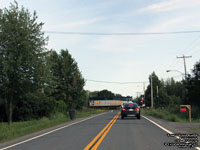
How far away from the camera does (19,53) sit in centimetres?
2381

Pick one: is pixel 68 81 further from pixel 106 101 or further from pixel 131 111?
pixel 106 101

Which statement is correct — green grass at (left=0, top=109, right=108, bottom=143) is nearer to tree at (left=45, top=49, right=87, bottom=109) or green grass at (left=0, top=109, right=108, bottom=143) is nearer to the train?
tree at (left=45, top=49, right=87, bottom=109)

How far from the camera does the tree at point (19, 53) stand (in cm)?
2345

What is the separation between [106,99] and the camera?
8312cm

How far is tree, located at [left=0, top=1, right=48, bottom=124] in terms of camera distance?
2345cm

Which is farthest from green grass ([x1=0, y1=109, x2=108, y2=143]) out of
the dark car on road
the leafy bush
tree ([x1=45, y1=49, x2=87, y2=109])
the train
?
the train

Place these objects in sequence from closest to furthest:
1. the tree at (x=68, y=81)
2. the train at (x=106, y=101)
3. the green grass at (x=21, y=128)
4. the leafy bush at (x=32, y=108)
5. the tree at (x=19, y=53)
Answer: the green grass at (x=21, y=128) < the tree at (x=19, y=53) < the leafy bush at (x=32, y=108) < the tree at (x=68, y=81) < the train at (x=106, y=101)

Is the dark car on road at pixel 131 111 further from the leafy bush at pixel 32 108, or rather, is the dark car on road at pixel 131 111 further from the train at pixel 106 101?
Result: the train at pixel 106 101

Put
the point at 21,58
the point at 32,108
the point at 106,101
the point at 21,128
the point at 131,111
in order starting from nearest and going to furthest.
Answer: the point at 21,128, the point at 21,58, the point at 131,111, the point at 32,108, the point at 106,101

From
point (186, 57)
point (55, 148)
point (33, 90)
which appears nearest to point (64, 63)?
point (186, 57)

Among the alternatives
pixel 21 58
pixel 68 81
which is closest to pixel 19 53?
pixel 21 58

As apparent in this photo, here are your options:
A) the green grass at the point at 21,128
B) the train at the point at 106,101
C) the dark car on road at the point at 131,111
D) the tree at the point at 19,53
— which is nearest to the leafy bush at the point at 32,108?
the green grass at the point at 21,128

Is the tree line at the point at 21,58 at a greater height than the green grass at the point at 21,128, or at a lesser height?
greater

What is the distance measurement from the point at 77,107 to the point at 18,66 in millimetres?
29023
